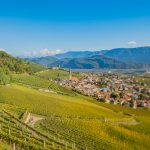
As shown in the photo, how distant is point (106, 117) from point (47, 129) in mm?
31974

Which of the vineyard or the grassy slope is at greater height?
the vineyard

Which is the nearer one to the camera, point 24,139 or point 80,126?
point 24,139

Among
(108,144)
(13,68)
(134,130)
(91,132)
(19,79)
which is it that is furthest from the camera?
(13,68)

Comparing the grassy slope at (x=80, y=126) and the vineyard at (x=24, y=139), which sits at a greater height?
the vineyard at (x=24, y=139)

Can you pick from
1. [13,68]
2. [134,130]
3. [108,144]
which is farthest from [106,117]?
[13,68]

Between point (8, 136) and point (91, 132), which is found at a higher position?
point (8, 136)

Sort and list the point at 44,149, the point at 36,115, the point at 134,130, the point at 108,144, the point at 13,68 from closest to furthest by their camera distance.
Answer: the point at 44,149 → the point at 108,144 → the point at 36,115 → the point at 134,130 → the point at 13,68

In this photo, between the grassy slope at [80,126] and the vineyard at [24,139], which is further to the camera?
the grassy slope at [80,126]

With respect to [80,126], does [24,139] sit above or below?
above

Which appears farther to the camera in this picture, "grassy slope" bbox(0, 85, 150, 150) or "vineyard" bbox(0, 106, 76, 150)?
"grassy slope" bbox(0, 85, 150, 150)

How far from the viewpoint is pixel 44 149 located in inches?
1561

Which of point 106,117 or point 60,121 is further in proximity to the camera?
point 106,117

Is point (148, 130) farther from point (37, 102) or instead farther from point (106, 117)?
point (37, 102)

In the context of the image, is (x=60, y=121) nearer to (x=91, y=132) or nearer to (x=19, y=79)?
(x=91, y=132)
